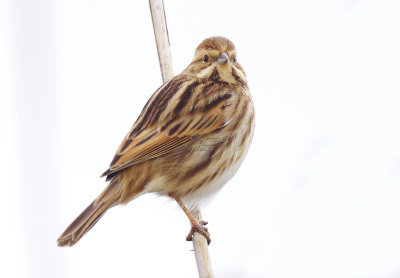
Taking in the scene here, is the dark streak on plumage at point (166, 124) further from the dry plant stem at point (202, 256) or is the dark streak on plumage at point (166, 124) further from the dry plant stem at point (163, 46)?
the dry plant stem at point (202, 256)

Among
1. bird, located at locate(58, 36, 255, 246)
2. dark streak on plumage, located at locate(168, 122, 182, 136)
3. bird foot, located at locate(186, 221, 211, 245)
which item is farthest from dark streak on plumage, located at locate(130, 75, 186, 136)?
bird foot, located at locate(186, 221, 211, 245)

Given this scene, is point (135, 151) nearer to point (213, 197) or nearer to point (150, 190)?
point (150, 190)

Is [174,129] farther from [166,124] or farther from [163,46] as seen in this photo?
[163,46]

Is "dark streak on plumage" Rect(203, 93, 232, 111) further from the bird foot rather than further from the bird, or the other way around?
the bird foot

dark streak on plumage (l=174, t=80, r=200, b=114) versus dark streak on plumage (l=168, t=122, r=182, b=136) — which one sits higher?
dark streak on plumage (l=174, t=80, r=200, b=114)

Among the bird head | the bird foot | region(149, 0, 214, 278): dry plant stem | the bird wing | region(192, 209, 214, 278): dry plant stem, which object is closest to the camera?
region(192, 209, 214, 278): dry plant stem

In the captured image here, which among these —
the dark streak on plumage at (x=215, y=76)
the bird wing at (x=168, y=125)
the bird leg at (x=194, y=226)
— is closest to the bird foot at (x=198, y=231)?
the bird leg at (x=194, y=226)

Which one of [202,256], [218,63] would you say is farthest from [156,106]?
[202,256]
